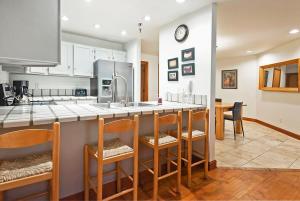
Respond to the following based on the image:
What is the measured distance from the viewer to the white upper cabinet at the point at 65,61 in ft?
12.7

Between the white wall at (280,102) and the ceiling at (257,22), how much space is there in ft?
0.89

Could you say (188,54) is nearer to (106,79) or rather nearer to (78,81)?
(106,79)

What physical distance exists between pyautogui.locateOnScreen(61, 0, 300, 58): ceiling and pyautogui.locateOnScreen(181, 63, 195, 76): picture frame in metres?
0.83

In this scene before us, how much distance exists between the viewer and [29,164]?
1229mm

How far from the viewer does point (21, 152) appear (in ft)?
4.79

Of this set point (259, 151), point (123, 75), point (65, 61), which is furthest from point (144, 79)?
point (259, 151)

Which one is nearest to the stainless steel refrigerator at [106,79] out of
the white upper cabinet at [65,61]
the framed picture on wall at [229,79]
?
the white upper cabinet at [65,61]

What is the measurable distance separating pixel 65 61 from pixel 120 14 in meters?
1.78

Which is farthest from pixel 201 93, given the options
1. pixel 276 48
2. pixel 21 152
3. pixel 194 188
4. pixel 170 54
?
pixel 276 48

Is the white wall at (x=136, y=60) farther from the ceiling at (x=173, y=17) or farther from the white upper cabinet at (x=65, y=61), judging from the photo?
the white upper cabinet at (x=65, y=61)

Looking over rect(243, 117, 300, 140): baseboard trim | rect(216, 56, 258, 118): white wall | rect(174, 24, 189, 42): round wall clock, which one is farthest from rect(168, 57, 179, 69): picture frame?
rect(216, 56, 258, 118): white wall

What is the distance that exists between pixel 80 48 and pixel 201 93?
297 centimetres

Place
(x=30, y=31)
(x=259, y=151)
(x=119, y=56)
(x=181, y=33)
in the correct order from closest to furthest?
(x=30, y=31)
(x=181, y=33)
(x=259, y=151)
(x=119, y=56)

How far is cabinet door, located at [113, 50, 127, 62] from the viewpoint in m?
4.57
